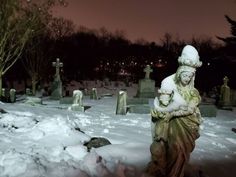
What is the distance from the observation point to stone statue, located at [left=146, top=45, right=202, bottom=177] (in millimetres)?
6352

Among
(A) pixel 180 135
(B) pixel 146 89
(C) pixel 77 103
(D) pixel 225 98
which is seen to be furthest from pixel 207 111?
(A) pixel 180 135

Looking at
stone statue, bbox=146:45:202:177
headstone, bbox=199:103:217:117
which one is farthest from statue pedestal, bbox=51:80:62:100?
stone statue, bbox=146:45:202:177

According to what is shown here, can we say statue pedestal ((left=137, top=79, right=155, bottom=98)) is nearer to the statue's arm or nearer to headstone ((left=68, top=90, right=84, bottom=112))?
headstone ((left=68, top=90, right=84, bottom=112))

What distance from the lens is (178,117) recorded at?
6391 mm

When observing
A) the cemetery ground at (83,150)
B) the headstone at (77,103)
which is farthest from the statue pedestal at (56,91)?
the cemetery ground at (83,150)

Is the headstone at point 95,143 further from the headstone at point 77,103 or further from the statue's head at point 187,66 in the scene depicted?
the headstone at point 77,103

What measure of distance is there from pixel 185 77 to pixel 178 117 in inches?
26.7

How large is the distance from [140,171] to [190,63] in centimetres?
244

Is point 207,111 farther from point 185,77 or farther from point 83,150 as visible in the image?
point 185,77

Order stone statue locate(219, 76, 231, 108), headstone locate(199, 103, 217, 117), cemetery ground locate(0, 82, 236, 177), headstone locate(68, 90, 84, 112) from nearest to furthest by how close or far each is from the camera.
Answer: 1. cemetery ground locate(0, 82, 236, 177)
2. headstone locate(68, 90, 84, 112)
3. headstone locate(199, 103, 217, 117)
4. stone statue locate(219, 76, 231, 108)

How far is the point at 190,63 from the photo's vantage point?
20.7 feet

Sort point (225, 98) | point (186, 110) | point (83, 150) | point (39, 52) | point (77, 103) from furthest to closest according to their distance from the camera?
point (39, 52) < point (225, 98) < point (77, 103) < point (83, 150) < point (186, 110)

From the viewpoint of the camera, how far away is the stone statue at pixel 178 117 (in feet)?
20.8

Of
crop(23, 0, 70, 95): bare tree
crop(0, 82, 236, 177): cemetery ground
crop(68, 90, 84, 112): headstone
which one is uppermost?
crop(23, 0, 70, 95): bare tree
